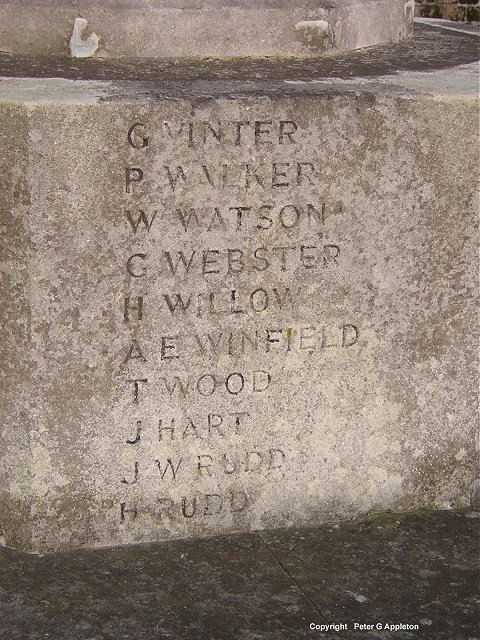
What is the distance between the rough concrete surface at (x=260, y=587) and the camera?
9.73ft

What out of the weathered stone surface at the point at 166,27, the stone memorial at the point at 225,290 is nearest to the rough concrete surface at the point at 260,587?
the stone memorial at the point at 225,290

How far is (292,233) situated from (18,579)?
1.19 m

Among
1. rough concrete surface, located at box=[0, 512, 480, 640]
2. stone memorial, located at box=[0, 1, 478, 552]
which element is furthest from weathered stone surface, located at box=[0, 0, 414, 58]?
rough concrete surface, located at box=[0, 512, 480, 640]

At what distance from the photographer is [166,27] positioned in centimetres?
352

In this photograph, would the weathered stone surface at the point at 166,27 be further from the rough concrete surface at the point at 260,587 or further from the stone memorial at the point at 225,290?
the rough concrete surface at the point at 260,587

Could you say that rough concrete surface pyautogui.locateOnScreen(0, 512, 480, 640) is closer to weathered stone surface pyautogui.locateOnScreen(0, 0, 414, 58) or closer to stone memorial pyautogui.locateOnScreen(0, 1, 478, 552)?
stone memorial pyautogui.locateOnScreen(0, 1, 478, 552)

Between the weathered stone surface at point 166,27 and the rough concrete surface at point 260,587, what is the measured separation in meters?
1.47

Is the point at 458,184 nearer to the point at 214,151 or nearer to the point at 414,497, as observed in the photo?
the point at 214,151

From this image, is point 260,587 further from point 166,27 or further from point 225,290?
point 166,27

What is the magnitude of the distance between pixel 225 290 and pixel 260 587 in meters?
0.81

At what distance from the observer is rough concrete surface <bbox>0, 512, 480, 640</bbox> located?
2965mm

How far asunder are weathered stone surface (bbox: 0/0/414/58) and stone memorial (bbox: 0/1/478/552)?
1 centimetres

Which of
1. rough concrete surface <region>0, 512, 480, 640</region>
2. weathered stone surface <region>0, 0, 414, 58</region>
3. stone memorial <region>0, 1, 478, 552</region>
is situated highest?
weathered stone surface <region>0, 0, 414, 58</region>

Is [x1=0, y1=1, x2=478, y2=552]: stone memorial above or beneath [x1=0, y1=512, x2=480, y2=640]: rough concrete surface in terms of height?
above
